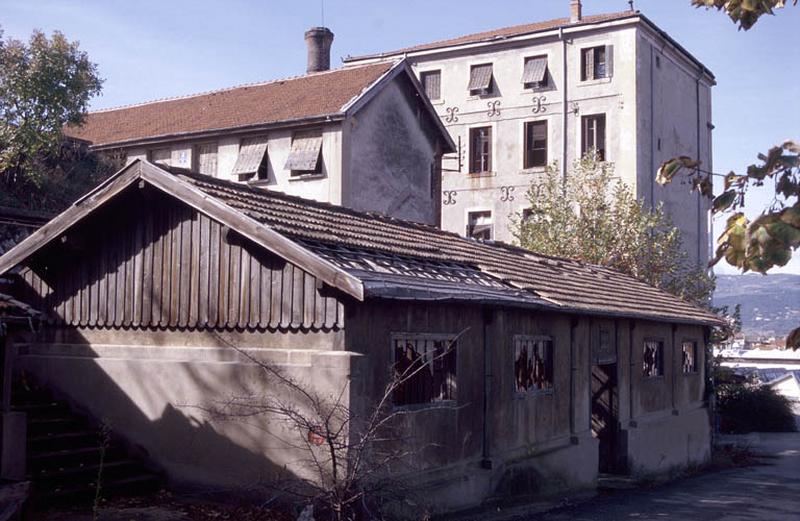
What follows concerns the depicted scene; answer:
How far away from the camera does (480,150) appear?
36156 mm

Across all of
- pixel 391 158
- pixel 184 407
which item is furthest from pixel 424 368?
pixel 391 158

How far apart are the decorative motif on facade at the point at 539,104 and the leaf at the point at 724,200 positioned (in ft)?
98.7

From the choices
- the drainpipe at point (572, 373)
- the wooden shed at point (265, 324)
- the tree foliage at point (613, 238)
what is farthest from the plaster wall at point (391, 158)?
the wooden shed at point (265, 324)

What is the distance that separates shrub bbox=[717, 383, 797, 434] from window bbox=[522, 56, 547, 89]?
13.3 m

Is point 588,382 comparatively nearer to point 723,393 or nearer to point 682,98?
point 723,393

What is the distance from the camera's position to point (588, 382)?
17078 millimetres

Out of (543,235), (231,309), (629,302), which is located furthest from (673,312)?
(231,309)

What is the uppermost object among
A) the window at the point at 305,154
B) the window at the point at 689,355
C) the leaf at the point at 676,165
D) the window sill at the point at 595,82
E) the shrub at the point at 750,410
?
the window sill at the point at 595,82

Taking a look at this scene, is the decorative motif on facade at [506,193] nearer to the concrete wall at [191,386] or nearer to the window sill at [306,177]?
the window sill at [306,177]

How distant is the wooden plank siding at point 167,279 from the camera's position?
10.9m

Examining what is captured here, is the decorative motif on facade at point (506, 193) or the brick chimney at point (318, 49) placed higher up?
the brick chimney at point (318, 49)

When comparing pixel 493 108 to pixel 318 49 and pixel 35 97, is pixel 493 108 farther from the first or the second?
pixel 35 97

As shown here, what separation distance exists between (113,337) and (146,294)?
883mm

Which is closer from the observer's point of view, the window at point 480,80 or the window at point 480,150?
the window at point 480,80
